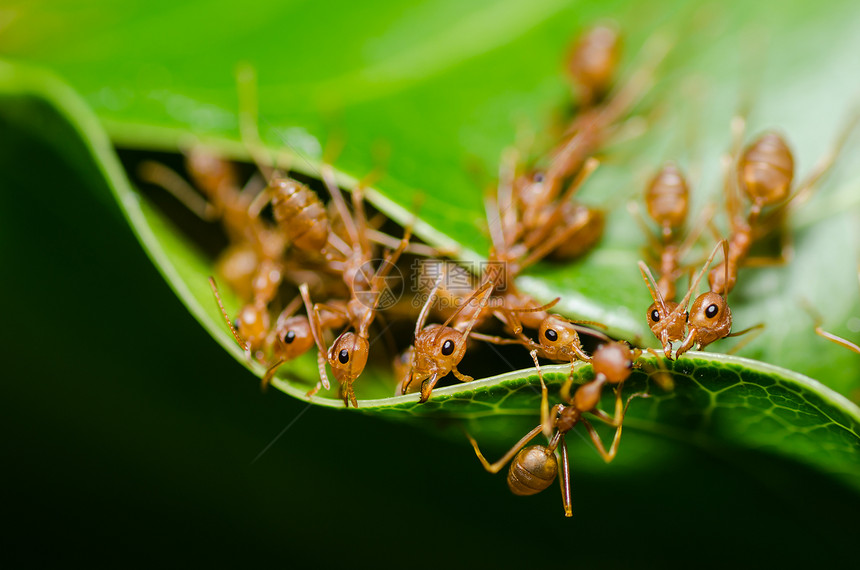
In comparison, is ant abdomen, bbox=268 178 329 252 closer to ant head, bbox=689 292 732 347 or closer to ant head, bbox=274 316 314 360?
ant head, bbox=274 316 314 360

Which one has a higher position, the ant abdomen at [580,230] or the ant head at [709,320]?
the ant abdomen at [580,230]

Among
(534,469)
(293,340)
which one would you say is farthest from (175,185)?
(534,469)

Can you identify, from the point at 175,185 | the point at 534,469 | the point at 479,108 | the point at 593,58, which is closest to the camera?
the point at 534,469

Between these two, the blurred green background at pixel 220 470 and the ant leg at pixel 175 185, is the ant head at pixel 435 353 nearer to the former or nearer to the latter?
the blurred green background at pixel 220 470

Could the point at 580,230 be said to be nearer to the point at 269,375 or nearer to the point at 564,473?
the point at 564,473

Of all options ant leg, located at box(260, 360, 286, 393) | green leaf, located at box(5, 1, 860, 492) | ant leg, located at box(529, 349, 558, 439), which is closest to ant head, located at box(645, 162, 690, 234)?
green leaf, located at box(5, 1, 860, 492)

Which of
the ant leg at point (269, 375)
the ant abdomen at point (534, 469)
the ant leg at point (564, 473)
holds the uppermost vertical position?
the ant leg at point (269, 375)

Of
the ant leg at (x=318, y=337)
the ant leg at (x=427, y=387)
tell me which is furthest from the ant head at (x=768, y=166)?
the ant leg at (x=318, y=337)
